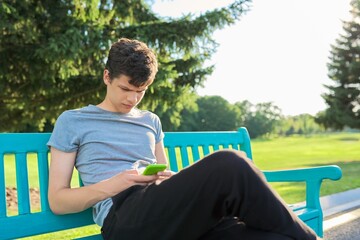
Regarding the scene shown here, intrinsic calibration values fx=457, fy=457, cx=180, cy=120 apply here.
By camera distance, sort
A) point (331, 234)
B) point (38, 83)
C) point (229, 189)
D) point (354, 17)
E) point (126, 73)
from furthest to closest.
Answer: point (354, 17)
point (38, 83)
point (331, 234)
point (126, 73)
point (229, 189)

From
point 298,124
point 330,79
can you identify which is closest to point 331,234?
point 330,79

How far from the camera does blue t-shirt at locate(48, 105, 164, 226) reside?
7.03ft

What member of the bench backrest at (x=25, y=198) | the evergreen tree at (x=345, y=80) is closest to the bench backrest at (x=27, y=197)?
the bench backrest at (x=25, y=198)

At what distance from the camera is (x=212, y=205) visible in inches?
66.7

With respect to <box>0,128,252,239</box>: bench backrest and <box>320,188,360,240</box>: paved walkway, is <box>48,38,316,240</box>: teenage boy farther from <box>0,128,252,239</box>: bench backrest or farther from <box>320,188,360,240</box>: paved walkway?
<box>320,188,360,240</box>: paved walkway

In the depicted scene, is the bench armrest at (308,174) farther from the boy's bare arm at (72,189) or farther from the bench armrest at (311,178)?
the boy's bare arm at (72,189)

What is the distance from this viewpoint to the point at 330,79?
26.9 meters

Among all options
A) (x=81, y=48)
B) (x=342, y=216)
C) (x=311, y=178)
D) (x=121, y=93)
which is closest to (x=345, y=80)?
(x=81, y=48)

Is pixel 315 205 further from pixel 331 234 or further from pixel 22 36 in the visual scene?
pixel 22 36

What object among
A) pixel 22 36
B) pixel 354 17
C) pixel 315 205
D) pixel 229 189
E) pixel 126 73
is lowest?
pixel 315 205

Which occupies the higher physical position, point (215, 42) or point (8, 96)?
point (215, 42)

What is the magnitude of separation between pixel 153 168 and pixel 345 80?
2576cm

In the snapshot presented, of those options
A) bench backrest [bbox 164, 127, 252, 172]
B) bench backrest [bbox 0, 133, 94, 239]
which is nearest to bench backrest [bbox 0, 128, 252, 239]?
bench backrest [bbox 0, 133, 94, 239]

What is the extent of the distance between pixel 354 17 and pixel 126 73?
1072 inches
